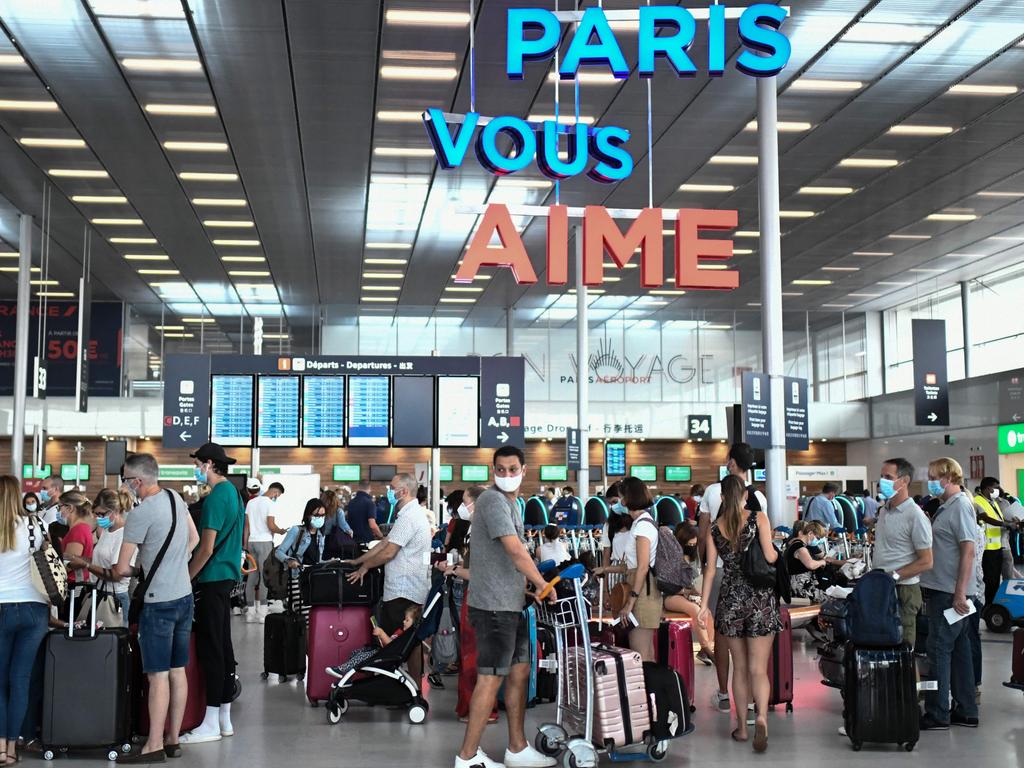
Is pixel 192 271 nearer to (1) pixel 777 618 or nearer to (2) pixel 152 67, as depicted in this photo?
(2) pixel 152 67

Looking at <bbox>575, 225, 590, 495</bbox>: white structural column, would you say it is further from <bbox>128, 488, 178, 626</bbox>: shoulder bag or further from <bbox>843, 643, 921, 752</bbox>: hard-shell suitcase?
<bbox>128, 488, 178, 626</bbox>: shoulder bag

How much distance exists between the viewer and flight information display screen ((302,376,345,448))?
16375 mm

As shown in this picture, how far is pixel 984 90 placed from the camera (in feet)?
44.0

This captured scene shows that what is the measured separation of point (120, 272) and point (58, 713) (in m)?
18.9

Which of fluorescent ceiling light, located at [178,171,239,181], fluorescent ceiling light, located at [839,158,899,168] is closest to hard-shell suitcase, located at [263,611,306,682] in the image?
fluorescent ceiling light, located at [178,171,239,181]

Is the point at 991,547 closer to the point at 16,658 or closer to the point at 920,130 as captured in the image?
the point at 920,130

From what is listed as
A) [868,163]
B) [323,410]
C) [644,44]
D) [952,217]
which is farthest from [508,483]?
[952,217]

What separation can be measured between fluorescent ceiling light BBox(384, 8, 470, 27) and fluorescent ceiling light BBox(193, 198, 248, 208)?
7131mm

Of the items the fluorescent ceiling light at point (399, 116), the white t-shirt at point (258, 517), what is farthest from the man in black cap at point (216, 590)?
the fluorescent ceiling light at point (399, 116)

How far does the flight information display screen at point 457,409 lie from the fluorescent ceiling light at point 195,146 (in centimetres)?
451

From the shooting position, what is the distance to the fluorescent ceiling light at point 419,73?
12.5 meters

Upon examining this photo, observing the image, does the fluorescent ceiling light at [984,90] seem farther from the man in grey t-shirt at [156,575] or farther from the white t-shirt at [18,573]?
the white t-shirt at [18,573]

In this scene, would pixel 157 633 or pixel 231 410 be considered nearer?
pixel 157 633

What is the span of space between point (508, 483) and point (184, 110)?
974 cm
